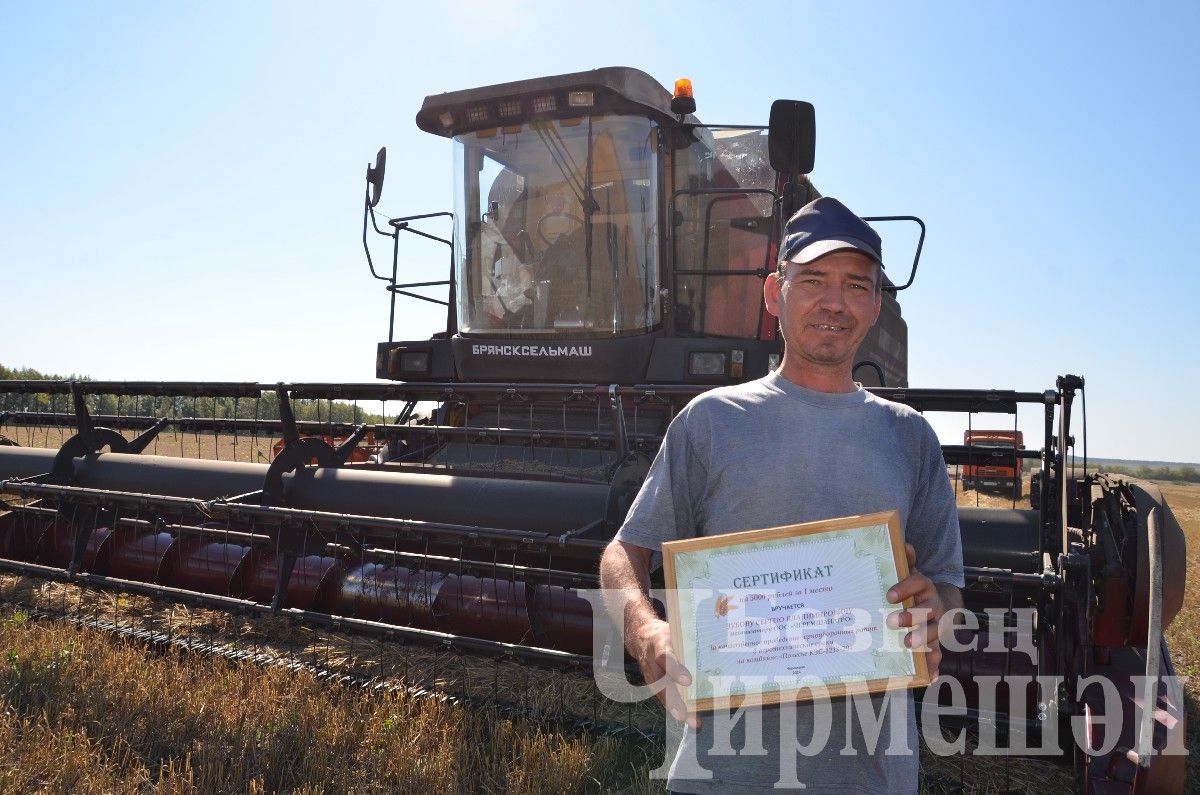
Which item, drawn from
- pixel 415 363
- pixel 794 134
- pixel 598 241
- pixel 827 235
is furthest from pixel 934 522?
pixel 415 363

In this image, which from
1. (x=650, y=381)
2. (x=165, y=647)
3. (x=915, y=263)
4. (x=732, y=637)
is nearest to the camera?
(x=732, y=637)

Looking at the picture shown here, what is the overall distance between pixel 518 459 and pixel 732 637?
3.66 meters

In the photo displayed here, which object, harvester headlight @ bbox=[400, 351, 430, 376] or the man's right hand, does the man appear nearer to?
the man's right hand

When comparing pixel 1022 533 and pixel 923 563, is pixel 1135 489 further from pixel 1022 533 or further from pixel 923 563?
pixel 923 563

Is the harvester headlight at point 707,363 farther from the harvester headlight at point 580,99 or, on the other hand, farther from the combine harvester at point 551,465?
the harvester headlight at point 580,99

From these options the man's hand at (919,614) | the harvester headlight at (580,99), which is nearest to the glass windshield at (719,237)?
the harvester headlight at (580,99)

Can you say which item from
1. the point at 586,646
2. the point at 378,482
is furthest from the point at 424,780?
the point at 378,482

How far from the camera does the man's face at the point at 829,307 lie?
1.59 meters

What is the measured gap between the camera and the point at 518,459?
16.5 ft

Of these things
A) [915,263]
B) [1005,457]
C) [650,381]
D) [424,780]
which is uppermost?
[915,263]

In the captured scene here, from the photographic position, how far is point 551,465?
15.5ft

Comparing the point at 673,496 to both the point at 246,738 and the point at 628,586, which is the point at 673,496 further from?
the point at 246,738

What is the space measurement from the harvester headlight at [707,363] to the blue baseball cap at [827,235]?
3.03 meters

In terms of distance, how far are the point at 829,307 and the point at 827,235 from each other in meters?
0.13
